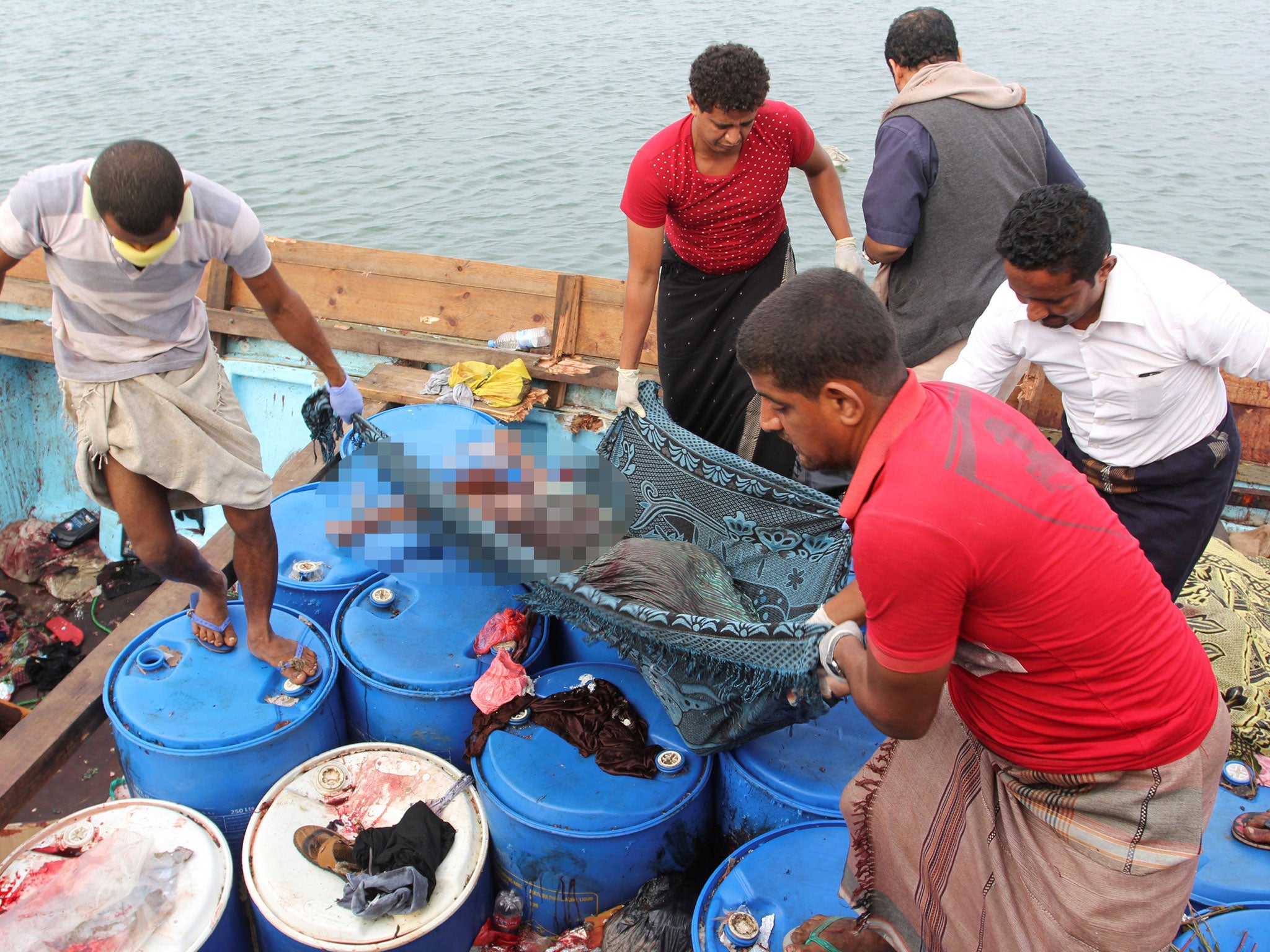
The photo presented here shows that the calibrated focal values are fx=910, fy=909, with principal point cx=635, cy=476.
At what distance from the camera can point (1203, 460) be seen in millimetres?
2250

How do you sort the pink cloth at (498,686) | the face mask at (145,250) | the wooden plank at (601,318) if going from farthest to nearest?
the wooden plank at (601,318) → the pink cloth at (498,686) → the face mask at (145,250)

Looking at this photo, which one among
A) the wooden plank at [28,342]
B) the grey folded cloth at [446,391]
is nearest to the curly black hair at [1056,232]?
the grey folded cloth at [446,391]

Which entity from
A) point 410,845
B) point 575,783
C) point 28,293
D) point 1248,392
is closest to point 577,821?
point 575,783

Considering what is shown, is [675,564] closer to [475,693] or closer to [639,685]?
[639,685]

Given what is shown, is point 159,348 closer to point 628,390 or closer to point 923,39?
point 628,390

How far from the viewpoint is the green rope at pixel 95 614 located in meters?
4.30

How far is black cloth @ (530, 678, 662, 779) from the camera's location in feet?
7.61

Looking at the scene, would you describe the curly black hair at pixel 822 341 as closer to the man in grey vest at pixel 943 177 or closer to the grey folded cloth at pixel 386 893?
the grey folded cloth at pixel 386 893

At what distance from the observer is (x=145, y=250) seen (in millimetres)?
2174

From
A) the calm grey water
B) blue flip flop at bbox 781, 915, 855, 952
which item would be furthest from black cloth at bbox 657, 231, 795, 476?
the calm grey water

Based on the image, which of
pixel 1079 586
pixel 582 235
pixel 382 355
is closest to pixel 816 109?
pixel 582 235

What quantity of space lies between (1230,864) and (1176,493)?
0.86 meters

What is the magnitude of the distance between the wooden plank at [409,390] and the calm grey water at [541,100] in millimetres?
3660

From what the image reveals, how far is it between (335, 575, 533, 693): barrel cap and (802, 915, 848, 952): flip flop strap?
3.65 ft
